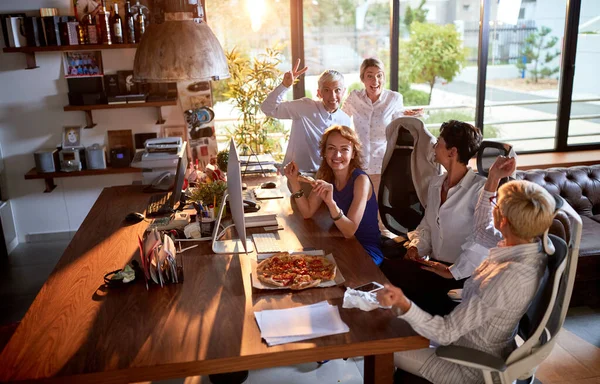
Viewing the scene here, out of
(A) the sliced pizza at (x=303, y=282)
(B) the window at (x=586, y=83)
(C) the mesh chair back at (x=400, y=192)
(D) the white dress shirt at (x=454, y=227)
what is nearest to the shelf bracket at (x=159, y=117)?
(C) the mesh chair back at (x=400, y=192)

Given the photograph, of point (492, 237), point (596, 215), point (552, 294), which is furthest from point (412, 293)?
point (596, 215)

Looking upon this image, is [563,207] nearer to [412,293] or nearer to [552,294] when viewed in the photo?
[552,294]

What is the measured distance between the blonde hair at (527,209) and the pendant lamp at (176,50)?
4.39ft

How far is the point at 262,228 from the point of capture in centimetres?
310

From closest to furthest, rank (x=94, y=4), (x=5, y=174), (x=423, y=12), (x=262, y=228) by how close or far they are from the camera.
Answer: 1. (x=262, y=228)
2. (x=94, y=4)
3. (x=5, y=174)
4. (x=423, y=12)

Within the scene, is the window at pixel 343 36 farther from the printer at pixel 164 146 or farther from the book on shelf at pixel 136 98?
the printer at pixel 164 146

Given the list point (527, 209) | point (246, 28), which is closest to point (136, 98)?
point (246, 28)

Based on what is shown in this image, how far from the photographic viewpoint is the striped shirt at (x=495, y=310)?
1.97 metres

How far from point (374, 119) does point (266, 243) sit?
1989 millimetres

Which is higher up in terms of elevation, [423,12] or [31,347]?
[423,12]

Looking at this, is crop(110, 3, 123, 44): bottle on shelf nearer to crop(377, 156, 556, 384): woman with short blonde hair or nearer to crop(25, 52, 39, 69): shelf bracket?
crop(25, 52, 39, 69): shelf bracket

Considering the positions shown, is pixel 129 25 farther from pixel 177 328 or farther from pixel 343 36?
pixel 177 328

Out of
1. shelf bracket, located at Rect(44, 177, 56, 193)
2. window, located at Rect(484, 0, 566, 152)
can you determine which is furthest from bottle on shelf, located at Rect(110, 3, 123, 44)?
window, located at Rect(484, 0, 566, 152)

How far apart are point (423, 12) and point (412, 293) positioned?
352 cm
